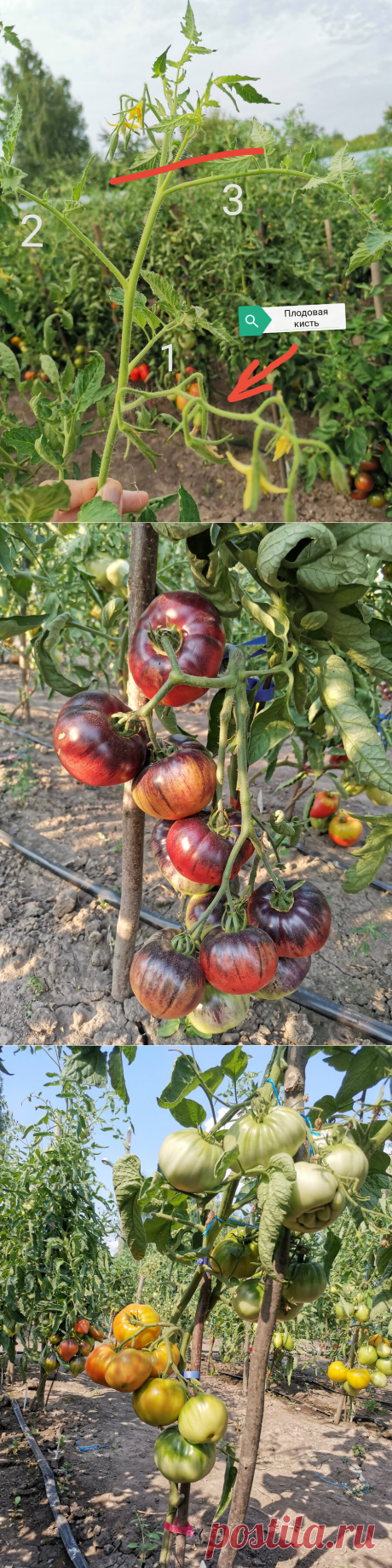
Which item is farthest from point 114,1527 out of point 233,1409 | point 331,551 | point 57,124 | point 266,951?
point 57,124

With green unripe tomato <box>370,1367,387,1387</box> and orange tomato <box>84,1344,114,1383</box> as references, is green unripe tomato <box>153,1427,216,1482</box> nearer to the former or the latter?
orange tomato <box>84,1344,114,1383</box>

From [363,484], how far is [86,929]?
23.9 inches

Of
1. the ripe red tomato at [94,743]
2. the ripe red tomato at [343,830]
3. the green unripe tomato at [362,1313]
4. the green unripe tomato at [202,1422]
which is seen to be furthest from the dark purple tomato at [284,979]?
the green unripe tomato at [362,1313]

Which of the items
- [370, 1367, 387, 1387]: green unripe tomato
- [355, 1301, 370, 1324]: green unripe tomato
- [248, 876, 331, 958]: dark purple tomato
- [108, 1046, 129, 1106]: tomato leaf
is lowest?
[370, 1367, 387, 1387]: green unripe tomato

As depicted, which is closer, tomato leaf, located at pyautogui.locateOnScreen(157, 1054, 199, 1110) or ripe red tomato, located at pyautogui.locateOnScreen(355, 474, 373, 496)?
tomato leaf, located at pyautogui.locateOnScreen(157, 1054, 199, 1110)

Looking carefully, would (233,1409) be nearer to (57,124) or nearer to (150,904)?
(150,904)

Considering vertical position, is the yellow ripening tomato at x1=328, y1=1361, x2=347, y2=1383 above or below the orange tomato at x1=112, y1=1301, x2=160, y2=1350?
below

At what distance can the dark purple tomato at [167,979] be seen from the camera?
295 mm

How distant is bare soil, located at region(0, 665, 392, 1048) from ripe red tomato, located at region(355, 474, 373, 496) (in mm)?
382

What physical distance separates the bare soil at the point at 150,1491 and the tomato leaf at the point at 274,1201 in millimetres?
286

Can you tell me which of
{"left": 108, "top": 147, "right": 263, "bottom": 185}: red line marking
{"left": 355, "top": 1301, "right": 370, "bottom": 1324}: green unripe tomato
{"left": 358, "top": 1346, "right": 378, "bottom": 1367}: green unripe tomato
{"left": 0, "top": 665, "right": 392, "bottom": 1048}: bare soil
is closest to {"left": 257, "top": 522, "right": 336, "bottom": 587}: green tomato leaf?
{"left": 108, "top": 147, "right": 263, "bottom": 185}: red line marking

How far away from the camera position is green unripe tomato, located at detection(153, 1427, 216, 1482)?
42 centimetres

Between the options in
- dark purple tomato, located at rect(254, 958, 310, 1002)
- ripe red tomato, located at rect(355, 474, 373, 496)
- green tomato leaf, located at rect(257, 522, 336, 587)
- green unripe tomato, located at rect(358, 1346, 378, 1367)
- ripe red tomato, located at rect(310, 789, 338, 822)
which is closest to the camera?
green tomato leaf, located at rect(257, 522, 336, 587)

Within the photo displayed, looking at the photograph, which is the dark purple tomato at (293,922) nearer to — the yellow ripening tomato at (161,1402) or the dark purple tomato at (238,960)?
the dark purple tomato at (238,960)
